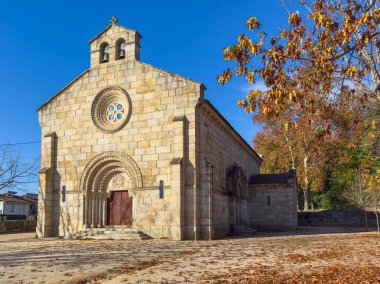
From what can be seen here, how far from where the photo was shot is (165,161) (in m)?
19.7

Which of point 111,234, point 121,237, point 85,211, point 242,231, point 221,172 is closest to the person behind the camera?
point 121,237

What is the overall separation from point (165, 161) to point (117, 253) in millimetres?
7444

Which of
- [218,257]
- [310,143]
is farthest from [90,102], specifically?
[310,143]

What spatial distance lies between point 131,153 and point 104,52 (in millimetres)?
7042

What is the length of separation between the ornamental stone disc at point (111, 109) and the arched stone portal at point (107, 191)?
1768 mm

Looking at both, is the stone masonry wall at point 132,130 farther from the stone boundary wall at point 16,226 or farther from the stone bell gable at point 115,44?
the stone boundary wall at point 16,226

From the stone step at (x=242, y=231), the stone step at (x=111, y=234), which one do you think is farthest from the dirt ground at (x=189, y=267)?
the stone step at (x=242, y=231)

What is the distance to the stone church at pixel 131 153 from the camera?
19266 millimetres

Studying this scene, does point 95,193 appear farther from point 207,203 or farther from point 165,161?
point 207,203

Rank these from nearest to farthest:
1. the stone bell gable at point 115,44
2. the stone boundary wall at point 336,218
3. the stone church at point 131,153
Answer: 1. the stone church at point 131,153
2. the stone bell gable at point 115,44
3. the stone boundary wall at point 336,218

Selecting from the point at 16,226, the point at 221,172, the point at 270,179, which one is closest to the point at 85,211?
the point at 221,172

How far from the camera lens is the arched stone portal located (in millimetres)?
21078

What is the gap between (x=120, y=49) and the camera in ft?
74.2

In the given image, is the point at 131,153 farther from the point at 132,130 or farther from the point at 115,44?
the point at 115,44
